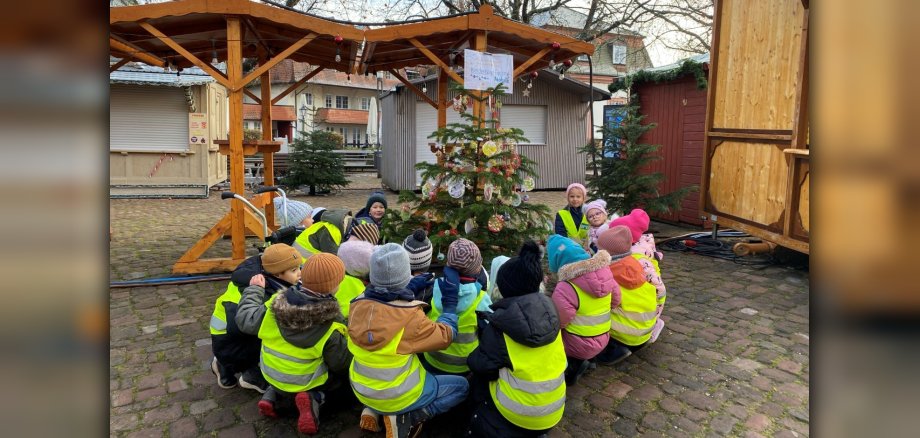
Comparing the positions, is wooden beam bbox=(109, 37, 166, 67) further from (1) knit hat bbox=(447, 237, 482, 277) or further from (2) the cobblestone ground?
(1) knit hat bbox=(447, 237, 482, 277)

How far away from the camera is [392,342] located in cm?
304

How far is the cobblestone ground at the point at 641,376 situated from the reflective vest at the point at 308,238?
1152 mm

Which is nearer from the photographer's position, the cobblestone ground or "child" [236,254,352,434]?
"child" [236,254,352,434]

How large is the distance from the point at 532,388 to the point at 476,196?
332 cm

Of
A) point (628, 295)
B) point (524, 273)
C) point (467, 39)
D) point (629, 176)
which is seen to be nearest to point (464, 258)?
point (524, 273)

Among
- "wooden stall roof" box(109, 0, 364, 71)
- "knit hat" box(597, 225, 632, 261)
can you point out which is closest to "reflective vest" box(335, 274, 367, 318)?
"knit hat" box(597, 225, 632, 261)

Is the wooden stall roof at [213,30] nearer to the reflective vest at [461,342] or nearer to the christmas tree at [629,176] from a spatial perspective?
the reflective vest at [461,342]

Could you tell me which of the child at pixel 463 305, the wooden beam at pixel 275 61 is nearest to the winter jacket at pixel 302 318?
the child at pixel 463 305

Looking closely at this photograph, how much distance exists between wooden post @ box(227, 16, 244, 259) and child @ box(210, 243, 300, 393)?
3209mm

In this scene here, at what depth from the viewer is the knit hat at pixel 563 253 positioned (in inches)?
157

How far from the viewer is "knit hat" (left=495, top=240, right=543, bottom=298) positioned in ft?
10.3

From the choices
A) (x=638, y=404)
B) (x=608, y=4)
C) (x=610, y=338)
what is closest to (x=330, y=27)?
(x=610, y=338)

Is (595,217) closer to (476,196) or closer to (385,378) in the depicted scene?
(476,196)
